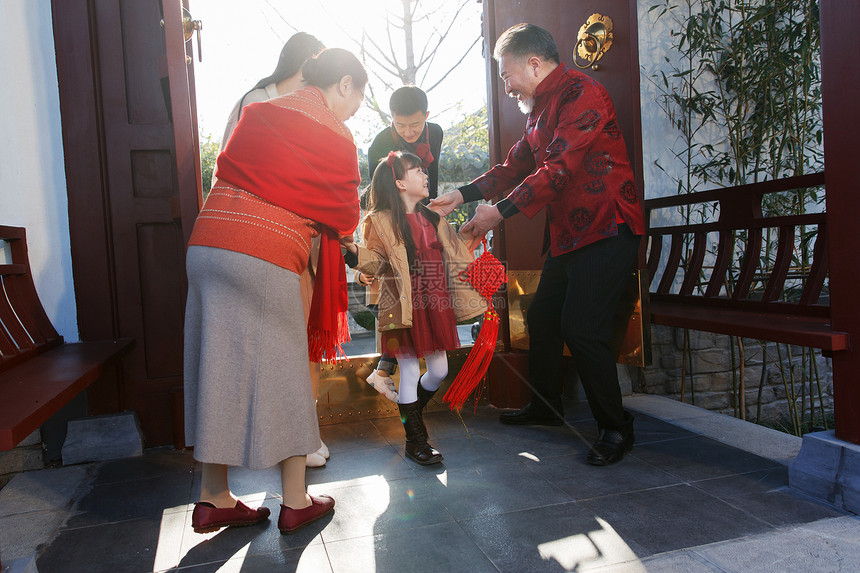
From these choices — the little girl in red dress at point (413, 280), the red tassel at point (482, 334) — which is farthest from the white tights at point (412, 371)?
the red tassel at point (482, 334)

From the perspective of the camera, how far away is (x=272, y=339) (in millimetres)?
1809

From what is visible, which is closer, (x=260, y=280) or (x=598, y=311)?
(x=260, y=280)

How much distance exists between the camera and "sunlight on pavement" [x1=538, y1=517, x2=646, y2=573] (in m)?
1.68

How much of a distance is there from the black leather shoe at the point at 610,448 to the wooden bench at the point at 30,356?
2.04 metres

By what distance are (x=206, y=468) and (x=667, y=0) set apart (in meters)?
3.98

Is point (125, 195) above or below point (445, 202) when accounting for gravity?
above

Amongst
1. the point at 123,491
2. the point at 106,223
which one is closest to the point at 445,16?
the point at 106,223

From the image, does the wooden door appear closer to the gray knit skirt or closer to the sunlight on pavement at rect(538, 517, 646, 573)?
the gray knit skirt

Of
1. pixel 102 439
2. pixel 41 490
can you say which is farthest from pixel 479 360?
pixel 41 490

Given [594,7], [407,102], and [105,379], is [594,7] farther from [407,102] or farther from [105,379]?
[105,379]

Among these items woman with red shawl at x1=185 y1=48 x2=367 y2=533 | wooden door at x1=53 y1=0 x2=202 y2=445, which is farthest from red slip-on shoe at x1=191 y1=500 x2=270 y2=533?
wooden door at x1=53 y1=0 x2=202 y2=445

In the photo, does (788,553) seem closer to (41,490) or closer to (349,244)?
(349,244)

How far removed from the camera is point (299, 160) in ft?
5.91

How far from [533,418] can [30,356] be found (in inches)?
94.9
